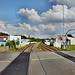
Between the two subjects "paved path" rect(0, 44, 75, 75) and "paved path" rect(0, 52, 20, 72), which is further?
"paved path" rect(0, 52, 20, 72)

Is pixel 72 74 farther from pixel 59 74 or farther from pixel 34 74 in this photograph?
pixel 34 74

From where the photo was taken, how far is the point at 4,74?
29.3 feet

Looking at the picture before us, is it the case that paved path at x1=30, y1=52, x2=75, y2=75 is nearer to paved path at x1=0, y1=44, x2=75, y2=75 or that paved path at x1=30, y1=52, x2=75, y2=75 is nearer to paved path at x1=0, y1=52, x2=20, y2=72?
paved path at x1=0, y1=44, x2=75, y2=75

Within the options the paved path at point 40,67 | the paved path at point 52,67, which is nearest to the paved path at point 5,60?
the paved path at point 40,67

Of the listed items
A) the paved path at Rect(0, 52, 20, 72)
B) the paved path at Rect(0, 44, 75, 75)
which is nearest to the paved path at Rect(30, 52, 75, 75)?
the paved path at Rect(0, 44, 75, 75)

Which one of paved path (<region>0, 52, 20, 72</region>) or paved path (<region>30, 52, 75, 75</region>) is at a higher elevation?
paved path (<region>30, 52, 75, 75</region>)

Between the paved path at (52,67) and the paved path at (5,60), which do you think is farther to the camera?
the paved path at (5,60)

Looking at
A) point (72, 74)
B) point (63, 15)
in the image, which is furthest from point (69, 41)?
point (72, 74)

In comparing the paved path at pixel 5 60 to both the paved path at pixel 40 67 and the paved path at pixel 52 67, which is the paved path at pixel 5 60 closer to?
the paved path at pixel 40 67

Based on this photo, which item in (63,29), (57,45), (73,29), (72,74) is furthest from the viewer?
(57,45)

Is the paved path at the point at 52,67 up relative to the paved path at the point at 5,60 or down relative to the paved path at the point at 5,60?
up

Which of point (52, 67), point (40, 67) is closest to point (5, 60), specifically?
point (40, 67)

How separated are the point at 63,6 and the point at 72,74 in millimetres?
31233

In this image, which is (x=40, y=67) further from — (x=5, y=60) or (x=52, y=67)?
(x=5, y=60)
